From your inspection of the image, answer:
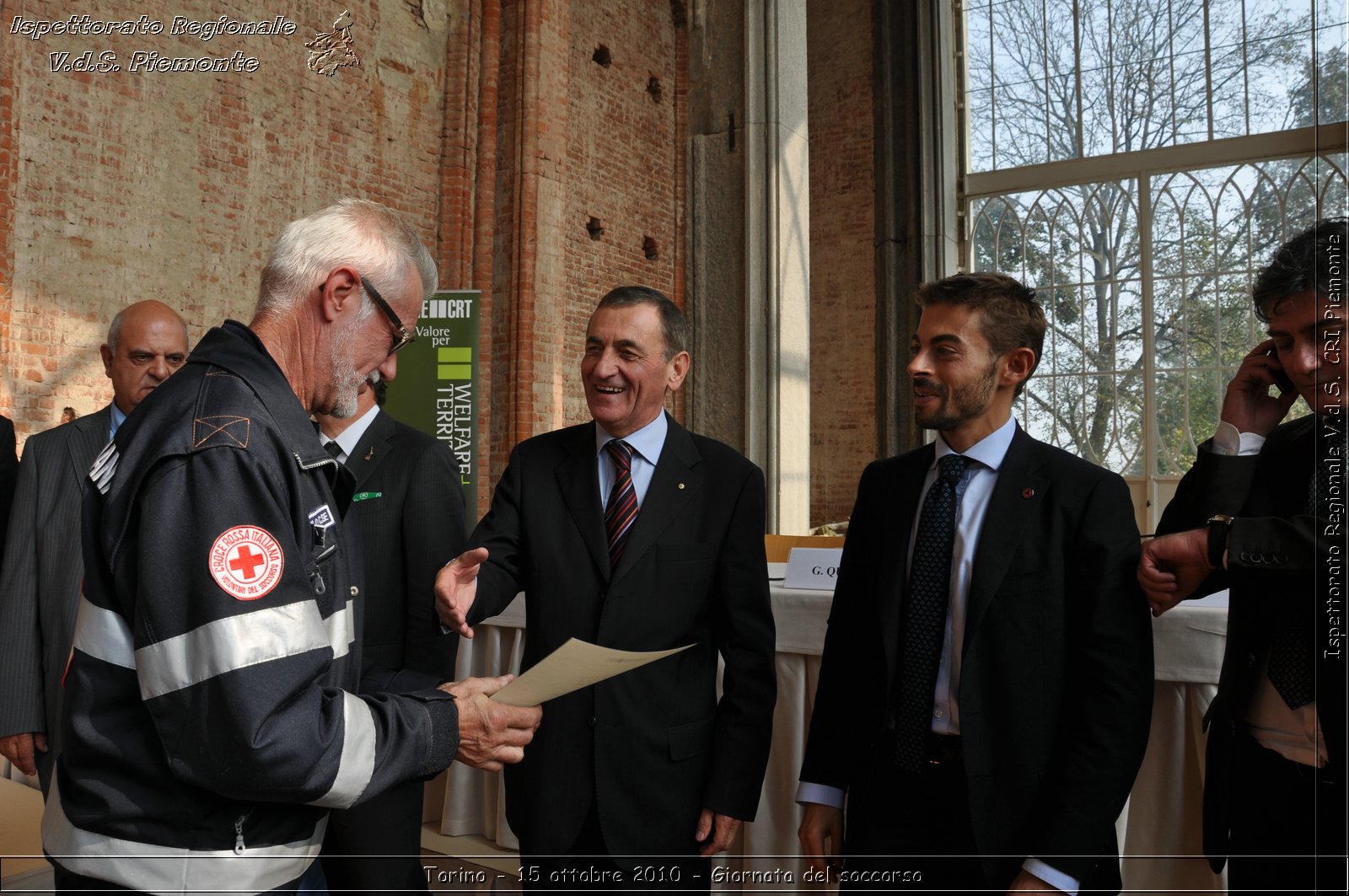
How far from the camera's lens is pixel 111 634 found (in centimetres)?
139

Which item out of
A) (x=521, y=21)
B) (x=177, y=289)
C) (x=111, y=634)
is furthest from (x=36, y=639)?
(x=521, y=21)

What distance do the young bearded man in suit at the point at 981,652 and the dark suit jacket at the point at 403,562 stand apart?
3.56 feet

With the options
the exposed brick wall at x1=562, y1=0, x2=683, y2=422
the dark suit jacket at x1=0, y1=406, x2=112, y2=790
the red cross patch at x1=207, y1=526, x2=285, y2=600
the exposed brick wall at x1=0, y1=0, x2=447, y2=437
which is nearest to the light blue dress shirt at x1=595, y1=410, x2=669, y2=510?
the red cross patch at x1=207, y1=526, x2=285, y2=600

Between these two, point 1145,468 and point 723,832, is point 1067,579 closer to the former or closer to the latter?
point 723,832

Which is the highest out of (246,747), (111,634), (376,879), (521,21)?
(521,21)

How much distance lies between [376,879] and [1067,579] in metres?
1.84

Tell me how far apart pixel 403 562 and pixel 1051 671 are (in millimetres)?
1702

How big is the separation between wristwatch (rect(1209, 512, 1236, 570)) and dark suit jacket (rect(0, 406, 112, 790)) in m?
3.15

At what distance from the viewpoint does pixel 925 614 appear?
2.00m

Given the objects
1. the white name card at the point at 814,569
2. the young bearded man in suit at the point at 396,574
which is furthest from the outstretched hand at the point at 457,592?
the white name card at the point at 814,569

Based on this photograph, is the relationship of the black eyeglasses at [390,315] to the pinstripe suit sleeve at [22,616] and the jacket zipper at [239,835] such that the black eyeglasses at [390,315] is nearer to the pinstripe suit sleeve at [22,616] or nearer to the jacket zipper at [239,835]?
the jacket zipper at [239,835]

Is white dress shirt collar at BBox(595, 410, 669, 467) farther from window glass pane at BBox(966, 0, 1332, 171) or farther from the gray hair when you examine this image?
window glass pane at BBox(966, 0, 1332, 171)

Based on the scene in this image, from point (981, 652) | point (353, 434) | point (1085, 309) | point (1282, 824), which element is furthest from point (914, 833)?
point (1085, 309)

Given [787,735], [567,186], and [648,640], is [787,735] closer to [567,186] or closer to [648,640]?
[648,640]
